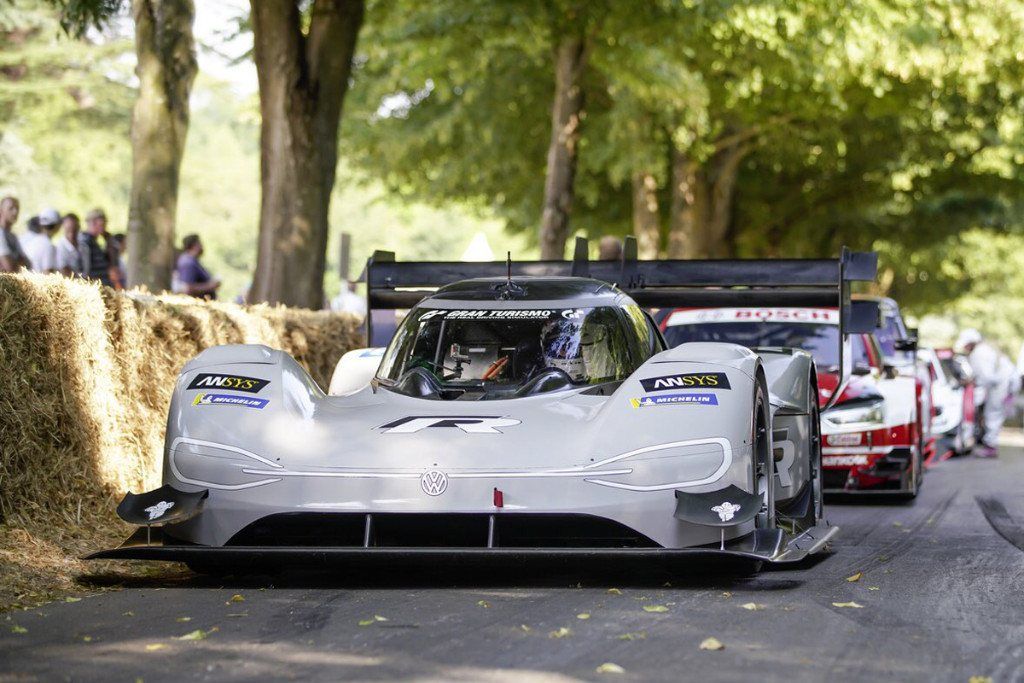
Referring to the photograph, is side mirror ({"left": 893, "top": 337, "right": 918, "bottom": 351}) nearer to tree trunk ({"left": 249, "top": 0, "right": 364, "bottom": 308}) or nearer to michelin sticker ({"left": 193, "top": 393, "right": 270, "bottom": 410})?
tree trunk ({"left": 249, "top": 0, "right": 364, "bottom": 308})

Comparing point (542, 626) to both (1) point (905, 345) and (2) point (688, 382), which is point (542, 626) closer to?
(2) point (688, 382)

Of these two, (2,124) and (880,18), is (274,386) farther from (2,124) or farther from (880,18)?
(2,124)

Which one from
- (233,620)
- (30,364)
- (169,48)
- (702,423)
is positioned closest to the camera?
(233,620)

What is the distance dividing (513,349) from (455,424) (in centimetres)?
113

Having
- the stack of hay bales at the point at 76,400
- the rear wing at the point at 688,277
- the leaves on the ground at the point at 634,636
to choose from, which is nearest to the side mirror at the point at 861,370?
the rear wing at the point at 688,277

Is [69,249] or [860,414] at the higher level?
[69,249]

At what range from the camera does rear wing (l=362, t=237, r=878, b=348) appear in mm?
10734

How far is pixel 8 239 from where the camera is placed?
14.6 meters

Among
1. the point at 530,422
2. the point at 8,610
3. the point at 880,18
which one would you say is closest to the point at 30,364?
the point at 8,610

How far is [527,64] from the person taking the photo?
1140 inches

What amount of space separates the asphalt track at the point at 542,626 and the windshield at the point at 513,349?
1013mm

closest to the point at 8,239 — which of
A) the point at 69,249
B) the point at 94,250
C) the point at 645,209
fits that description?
the point at 69,249

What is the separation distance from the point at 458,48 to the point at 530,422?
16235mm

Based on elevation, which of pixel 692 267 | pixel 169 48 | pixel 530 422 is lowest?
pixel 530 422
